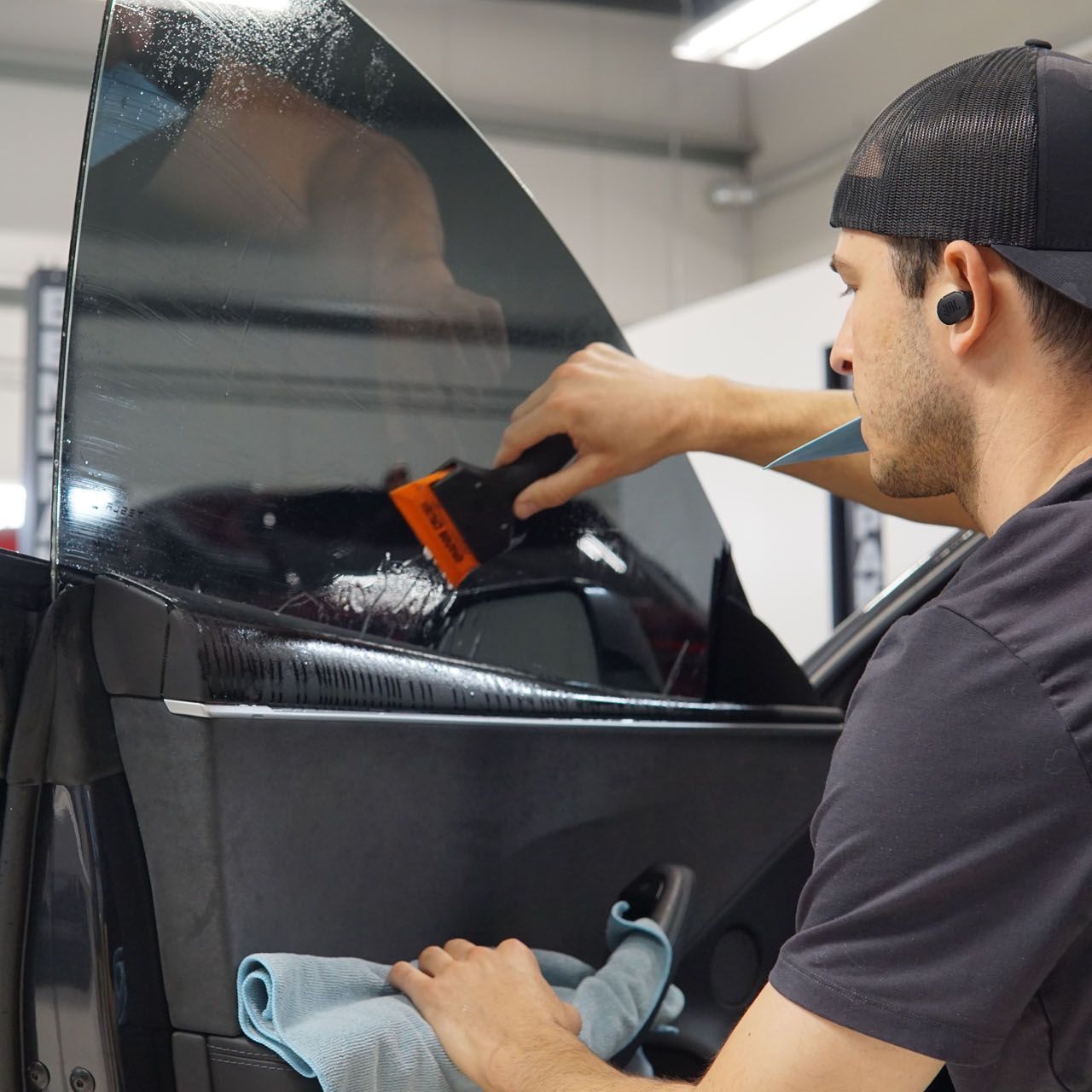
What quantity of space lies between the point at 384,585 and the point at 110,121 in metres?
0.40

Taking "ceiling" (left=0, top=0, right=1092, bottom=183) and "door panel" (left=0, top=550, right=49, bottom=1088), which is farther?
"ceiling" (left=0, top=0, right=1092, bottom=183)

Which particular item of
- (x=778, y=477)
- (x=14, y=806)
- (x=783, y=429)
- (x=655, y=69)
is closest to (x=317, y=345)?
(x=14, y=806)

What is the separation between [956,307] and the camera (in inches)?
34.4

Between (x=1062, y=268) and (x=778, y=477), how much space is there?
5.08 m

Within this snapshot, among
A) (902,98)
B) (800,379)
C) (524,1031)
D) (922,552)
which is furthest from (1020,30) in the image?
(524,1031)

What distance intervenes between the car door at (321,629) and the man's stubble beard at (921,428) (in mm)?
295

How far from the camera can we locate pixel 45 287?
4059 millimetres

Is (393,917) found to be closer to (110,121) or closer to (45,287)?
(110,121)

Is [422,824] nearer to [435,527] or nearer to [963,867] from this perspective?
[435,527]

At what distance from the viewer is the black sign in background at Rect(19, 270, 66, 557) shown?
3.19 meters

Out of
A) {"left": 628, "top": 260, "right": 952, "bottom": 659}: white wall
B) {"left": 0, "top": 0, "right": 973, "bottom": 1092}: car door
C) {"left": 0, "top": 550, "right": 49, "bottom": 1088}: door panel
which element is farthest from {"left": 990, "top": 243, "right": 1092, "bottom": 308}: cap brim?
{"left": 628, "top": 260, "right": 952, "bottom": 659}: white wall

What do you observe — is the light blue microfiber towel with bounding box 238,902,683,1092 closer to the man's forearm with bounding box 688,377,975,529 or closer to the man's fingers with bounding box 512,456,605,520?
the man's fingers with bounding box 512,456,605,520

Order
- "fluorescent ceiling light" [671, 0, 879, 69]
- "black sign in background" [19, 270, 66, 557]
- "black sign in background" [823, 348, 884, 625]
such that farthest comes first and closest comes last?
"fluorescent ceiling light" [671, 0, 879, 69], "black sign in background" [823, 348, 884, 625], "black sign in background" [19, 270, 66, 557]

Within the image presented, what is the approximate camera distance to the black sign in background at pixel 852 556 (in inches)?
214
